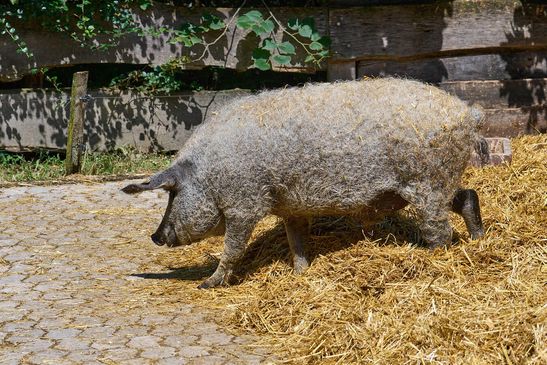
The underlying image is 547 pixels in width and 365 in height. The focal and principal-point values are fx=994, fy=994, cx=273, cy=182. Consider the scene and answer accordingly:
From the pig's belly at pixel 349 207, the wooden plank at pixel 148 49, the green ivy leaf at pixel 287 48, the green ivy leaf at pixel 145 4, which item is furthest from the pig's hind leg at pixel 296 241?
the green ivy leaf at pixel 145 4

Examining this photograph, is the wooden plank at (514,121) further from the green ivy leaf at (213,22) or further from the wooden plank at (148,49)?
the green ivy leaf at (213,22)

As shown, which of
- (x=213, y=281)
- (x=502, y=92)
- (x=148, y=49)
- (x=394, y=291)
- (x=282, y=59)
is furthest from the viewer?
(x=148, y=49)

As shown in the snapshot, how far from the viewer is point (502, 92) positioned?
393 inches

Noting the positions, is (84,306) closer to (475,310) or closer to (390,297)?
(390,297)

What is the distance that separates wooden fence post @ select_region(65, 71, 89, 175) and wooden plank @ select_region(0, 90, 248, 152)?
1.98ft

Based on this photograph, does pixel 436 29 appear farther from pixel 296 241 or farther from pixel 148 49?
pixel 296 241

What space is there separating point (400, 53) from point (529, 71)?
1337mm

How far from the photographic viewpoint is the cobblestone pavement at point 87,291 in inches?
217

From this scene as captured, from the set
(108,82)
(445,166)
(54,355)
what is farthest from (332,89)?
(108,82)

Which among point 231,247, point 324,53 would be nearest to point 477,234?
point 231,247

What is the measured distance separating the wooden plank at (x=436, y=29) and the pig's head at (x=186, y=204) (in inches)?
154

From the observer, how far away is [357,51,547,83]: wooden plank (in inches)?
395

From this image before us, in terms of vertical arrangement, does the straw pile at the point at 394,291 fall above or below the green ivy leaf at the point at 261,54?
below

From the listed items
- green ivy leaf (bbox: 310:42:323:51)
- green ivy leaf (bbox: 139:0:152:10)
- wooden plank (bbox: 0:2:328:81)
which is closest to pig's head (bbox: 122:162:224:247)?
green ivy leaf (bbox: 310:42:323:51)
